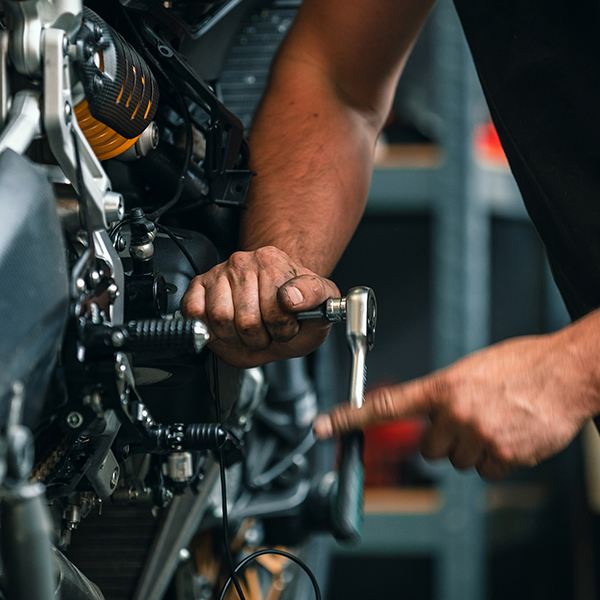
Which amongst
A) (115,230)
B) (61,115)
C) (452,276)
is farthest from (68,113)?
(452,276)

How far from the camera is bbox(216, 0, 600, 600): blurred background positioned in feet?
5.52

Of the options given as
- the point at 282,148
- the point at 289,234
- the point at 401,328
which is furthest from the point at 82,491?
the point at 401,328

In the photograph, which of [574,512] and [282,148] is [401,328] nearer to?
[574,512]

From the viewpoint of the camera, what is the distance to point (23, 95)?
0.43 m

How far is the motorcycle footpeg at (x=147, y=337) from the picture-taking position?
1.41ft

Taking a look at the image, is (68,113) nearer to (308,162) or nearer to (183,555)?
(308,162)

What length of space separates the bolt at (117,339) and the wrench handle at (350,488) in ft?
0.54

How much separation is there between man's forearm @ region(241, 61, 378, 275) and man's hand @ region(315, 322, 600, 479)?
0.85ft

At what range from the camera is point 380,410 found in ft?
1.50

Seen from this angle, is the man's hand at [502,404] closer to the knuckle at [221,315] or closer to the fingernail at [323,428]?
the fingernail at [323,428]

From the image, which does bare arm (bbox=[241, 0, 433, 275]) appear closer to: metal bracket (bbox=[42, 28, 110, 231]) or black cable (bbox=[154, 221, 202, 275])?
black cable (bbox=[154, 221, 202, 275])

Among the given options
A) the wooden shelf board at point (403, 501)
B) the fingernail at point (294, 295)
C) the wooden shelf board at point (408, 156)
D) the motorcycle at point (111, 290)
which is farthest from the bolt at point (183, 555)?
the wooden shelf board at point (408, 156)

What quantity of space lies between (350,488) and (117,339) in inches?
7.4

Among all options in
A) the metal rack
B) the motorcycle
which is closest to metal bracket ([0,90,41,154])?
the motorcycle
